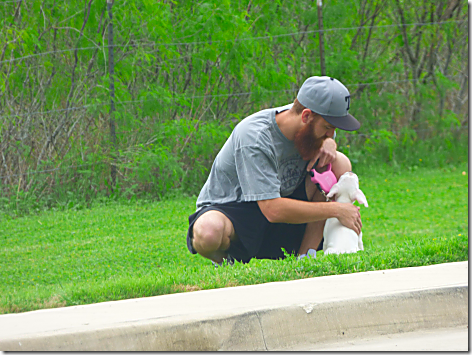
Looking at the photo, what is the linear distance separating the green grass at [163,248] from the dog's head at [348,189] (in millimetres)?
416

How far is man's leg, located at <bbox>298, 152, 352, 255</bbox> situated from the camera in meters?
4.62

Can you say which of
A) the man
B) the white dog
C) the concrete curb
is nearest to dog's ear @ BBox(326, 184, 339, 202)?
the white dog

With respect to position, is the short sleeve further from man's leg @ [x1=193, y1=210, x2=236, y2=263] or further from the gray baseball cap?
the gray baseball cap

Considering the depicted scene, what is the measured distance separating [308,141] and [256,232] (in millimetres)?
788

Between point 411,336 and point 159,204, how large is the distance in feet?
17.7

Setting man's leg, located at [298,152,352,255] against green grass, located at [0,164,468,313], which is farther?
man's leg, located at [298,152,352,255]

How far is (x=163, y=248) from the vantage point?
5.89m

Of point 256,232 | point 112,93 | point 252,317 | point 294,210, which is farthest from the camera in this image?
point 112,93

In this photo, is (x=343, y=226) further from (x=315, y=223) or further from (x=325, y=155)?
(x=325, y=155)

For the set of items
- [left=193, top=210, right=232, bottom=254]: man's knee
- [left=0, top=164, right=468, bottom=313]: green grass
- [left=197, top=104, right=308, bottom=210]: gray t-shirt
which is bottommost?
[left=0, top=164, right=468, bottom=313]: green grass

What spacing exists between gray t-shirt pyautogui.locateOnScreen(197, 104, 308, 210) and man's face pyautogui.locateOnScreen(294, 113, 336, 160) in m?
0.09

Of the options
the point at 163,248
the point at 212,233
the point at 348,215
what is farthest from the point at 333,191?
the point at 163,248

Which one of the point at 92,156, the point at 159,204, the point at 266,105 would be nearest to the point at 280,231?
the point at 159,204

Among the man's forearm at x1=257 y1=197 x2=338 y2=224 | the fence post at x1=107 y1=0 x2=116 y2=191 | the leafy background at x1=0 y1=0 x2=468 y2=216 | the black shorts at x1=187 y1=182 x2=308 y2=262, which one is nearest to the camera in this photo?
the man's forearm at x1=257 y1=197 x2=338 y2=224
